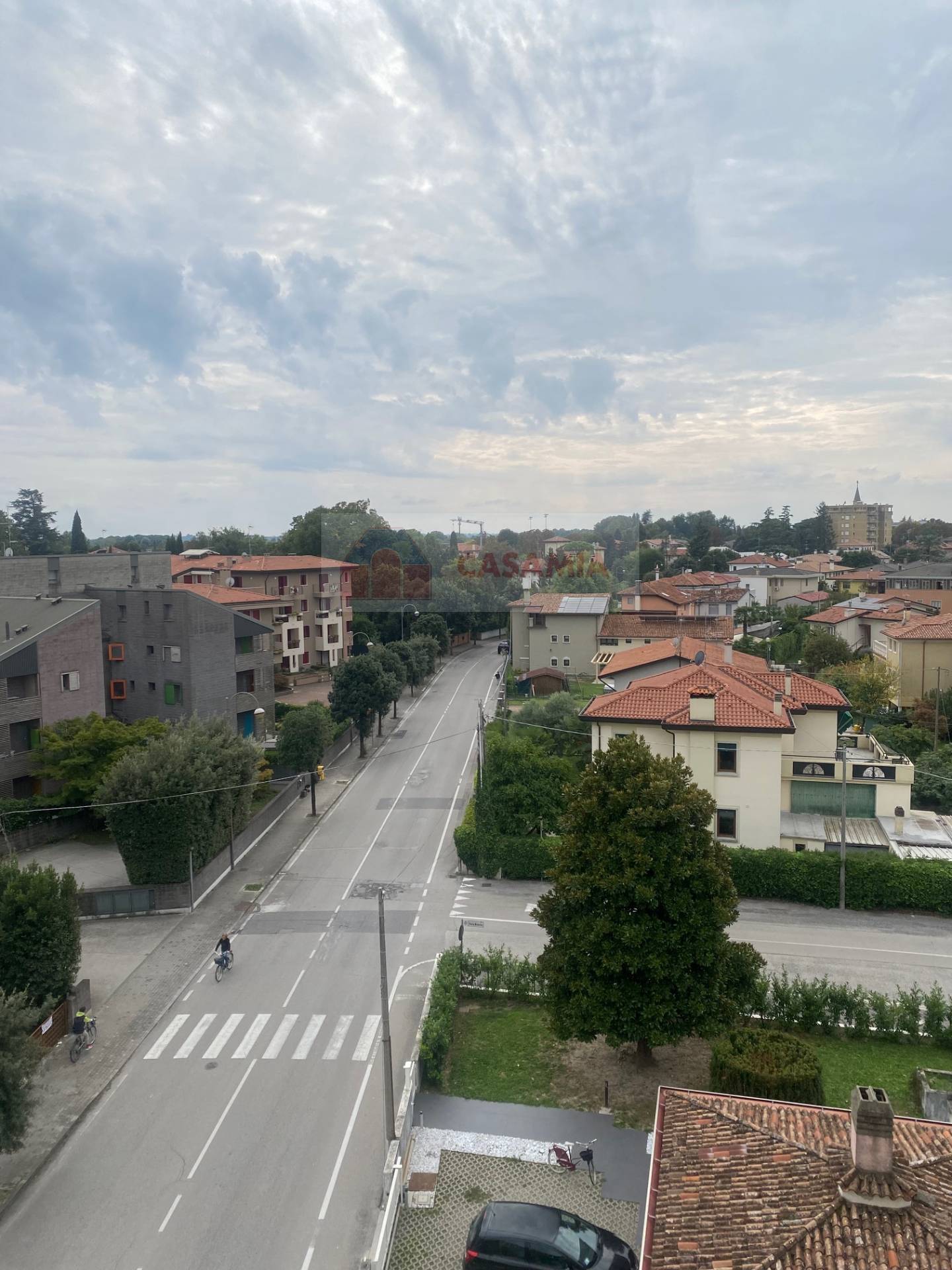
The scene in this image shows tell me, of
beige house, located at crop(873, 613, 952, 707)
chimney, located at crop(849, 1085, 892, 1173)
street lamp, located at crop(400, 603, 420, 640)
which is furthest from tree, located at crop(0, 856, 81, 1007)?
street lamp, located at crop(400, 603, 420, 640)

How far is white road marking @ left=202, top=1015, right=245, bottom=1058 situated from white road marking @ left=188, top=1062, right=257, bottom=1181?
39.1 inches

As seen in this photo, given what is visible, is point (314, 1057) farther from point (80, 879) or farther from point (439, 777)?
point (439, 777)

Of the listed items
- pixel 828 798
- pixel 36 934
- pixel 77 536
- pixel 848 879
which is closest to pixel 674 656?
pixel 828 798

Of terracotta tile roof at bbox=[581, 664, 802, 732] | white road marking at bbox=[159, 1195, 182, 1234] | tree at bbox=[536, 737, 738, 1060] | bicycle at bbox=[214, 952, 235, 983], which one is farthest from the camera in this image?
terracotta tile roof at bbox=[581, 664, 802, 732]

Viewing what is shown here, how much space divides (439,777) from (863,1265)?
111ft

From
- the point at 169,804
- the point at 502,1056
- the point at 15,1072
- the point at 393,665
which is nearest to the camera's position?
the point at 15,1072

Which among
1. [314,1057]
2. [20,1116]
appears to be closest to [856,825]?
[314,1057]

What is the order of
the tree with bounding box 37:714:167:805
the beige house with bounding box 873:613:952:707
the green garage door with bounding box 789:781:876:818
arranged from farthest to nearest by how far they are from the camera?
→ 1. the beige house with bounding box 873:613:952:707
2. the tree with bounding box 37:714:167:805
3. the green garage door with bounding box 789:781:876:818

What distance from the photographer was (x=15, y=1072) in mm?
14383

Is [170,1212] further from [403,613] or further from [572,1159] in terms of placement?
[403,613]

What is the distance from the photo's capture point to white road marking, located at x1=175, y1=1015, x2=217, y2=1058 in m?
19.5

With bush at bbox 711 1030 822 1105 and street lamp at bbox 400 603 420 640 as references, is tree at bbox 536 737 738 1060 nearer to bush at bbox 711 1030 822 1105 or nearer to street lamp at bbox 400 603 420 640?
bush at bbox 711 1030 822 1105

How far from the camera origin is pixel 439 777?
42.3 metres

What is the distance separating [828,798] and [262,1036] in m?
21.0
